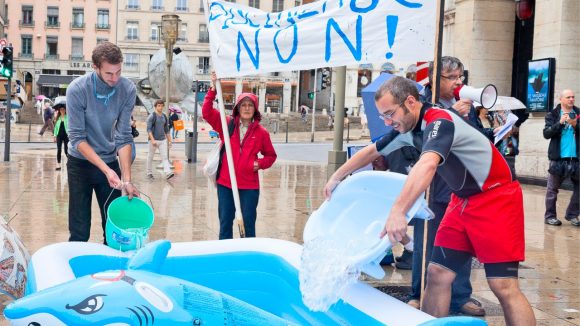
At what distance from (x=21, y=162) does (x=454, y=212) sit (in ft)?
58.8

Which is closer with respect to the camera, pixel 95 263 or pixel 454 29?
pixel 95 263

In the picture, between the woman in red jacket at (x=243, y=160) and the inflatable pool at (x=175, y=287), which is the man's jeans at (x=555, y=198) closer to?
the woman in red jacket at (x=243, y=160)

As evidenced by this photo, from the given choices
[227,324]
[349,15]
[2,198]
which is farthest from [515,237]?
[2,198]

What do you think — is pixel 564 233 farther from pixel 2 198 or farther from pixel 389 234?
pixel 2 198

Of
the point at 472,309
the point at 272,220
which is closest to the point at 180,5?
the point at 272,220

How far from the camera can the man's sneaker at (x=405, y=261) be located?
727 cm

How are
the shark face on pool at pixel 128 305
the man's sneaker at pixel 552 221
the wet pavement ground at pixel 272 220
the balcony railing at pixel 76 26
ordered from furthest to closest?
the balcony railing at pixel 76 26
the man's sneaker at pixel 552 221
the wet pavement ground at pixel 272 220
the shark face on pool at pixel 128 305

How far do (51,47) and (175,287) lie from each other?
85.7 m

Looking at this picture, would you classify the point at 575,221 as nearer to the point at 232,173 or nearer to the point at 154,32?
the point at 232,173

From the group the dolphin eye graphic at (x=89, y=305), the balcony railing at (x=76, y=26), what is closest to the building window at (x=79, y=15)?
the balcony railing at (x=76, y=26)

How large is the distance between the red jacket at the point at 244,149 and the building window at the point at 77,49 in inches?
3179

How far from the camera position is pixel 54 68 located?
82.6 m

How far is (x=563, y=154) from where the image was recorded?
10.5 metres

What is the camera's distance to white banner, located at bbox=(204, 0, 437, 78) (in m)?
5.34
